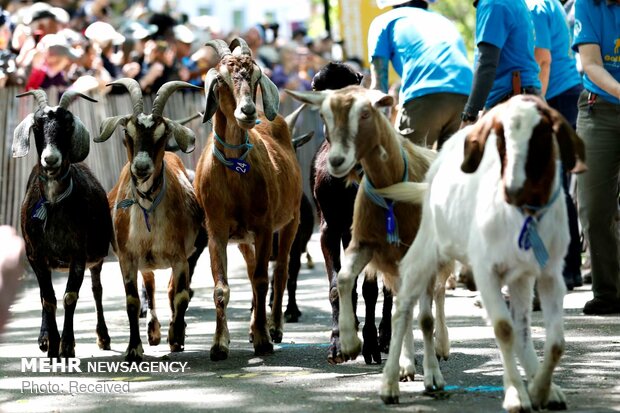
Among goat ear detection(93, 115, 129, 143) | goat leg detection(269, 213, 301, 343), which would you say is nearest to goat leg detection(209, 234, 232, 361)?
goat leg detection(269, 213, 301, 343)

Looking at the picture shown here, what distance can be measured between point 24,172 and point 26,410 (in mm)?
9238

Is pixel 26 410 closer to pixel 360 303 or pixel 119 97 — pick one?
pixel 360 303

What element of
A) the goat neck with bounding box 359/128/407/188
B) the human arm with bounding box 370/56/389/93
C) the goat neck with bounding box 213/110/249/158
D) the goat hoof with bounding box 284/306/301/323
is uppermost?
the human arm with bounding box 370/56/389/93

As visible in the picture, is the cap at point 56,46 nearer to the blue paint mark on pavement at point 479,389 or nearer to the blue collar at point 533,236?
the blue paint mark on pavement at point 479,389

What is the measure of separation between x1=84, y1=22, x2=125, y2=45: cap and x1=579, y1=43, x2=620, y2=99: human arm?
988 centimetres

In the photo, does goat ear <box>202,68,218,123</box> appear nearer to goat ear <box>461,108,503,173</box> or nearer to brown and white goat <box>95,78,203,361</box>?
brown and white goat <box>95,78,203,361</box>

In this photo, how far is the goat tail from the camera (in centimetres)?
757

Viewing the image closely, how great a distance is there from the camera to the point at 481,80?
9672mm

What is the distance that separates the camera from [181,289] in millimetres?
9516

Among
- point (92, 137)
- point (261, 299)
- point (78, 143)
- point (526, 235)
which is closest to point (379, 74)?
point (261, 299)

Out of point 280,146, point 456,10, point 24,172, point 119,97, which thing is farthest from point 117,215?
point 456,10

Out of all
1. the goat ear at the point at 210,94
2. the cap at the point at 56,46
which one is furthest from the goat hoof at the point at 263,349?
the cap at the point at 56,46

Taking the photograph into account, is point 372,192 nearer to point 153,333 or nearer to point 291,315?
point 153,333

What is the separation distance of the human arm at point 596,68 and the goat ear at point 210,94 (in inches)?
118
